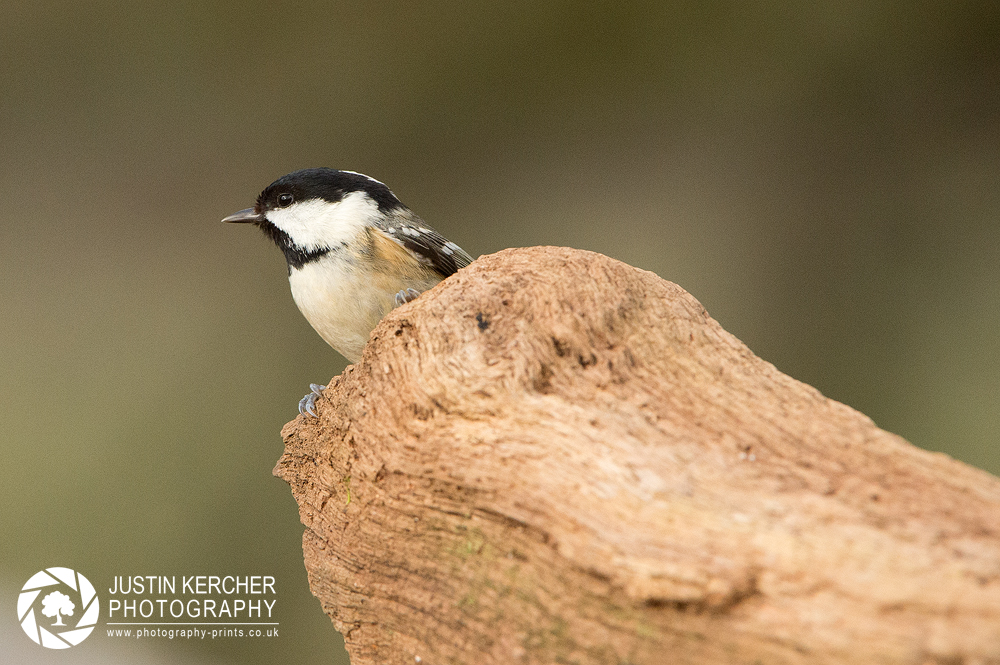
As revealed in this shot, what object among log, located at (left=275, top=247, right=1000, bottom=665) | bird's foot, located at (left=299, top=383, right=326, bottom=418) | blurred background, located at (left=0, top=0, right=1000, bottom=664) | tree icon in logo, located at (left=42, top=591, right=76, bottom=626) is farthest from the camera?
blurred background, located at (left=0, top=0, right=1000, bottom=664)

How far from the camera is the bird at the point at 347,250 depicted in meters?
2.23

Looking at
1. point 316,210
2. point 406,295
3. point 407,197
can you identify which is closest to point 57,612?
point 316,210

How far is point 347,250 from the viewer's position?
2.25 m

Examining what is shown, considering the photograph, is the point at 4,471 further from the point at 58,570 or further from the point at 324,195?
the point at 324,195

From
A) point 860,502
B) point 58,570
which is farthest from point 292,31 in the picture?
point 860,502

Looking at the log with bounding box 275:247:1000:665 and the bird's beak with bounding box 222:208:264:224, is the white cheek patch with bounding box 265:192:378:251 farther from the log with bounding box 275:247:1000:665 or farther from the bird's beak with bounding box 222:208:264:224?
the log with bounding box 275:247:1000:665

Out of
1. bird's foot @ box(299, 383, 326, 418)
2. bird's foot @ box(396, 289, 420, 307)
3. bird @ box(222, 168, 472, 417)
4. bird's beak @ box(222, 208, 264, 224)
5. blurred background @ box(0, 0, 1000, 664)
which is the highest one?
blurred background @ box(0, 0, 1000, 664)

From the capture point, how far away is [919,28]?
3830 mm

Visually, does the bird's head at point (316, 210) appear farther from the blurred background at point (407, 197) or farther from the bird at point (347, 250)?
the blurred background at point (407, 197)

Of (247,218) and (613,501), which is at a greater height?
(247,218)

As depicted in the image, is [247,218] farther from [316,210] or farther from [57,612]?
[57,612]

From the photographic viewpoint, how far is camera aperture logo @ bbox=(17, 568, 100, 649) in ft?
10.8

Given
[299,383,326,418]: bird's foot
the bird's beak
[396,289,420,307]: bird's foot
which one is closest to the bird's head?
the bird's beak

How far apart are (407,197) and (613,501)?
10.7ft
